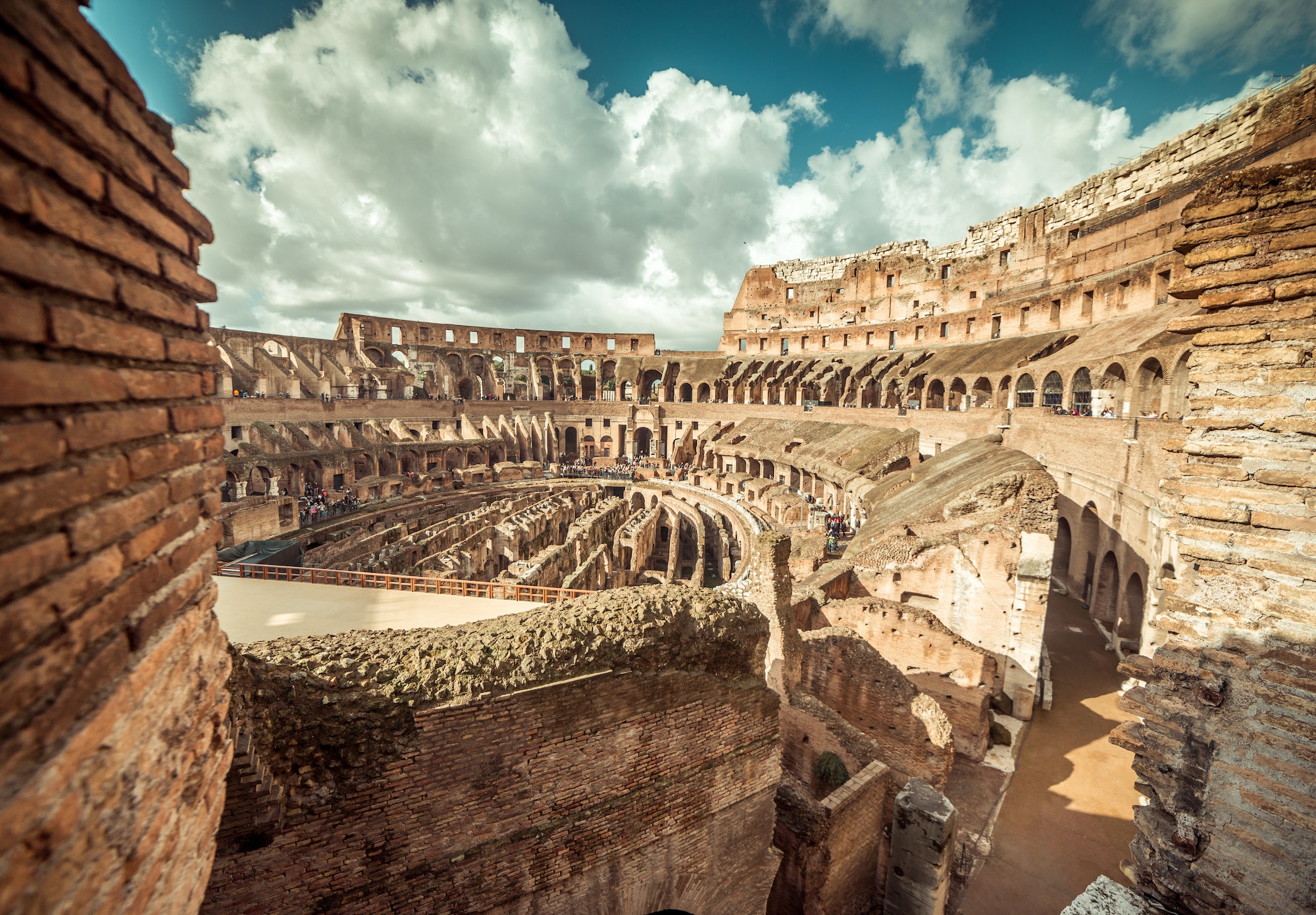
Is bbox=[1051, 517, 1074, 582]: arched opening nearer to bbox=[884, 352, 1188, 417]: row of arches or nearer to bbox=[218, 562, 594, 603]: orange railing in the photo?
bbox=[884, 352, 1188, 417]: row of arches

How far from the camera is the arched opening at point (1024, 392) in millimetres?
22766

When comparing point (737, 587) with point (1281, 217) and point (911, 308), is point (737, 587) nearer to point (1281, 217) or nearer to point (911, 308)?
point (1281, 217)

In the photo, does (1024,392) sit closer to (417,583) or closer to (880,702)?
(880,702)

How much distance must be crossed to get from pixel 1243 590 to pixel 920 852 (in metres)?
5.39

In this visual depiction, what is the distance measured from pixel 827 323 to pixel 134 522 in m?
45.4

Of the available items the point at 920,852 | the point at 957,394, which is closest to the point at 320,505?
the point at 920,852

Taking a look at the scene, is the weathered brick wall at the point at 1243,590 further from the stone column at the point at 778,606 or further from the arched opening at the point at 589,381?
the arched opening at the point at 589,381

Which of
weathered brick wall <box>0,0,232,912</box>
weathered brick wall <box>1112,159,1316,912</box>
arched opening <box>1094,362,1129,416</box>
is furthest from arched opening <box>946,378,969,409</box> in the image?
weathered brick wall <box>0,0,232,912</box>

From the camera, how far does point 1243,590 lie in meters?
3.47

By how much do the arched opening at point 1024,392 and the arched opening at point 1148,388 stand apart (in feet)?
24.6

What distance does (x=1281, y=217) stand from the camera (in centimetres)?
332

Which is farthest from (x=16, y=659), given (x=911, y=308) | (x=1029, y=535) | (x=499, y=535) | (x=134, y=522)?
(x=911, y=308)

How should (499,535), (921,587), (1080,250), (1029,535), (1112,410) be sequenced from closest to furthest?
1. (1029,535)
2. (921,587)
3. (1112,410)
4. (499,535)
5. (1080,250)

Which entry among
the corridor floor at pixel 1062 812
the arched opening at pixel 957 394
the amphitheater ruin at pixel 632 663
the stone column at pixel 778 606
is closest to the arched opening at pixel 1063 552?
the amphitheater ruin at pixel 632 663
